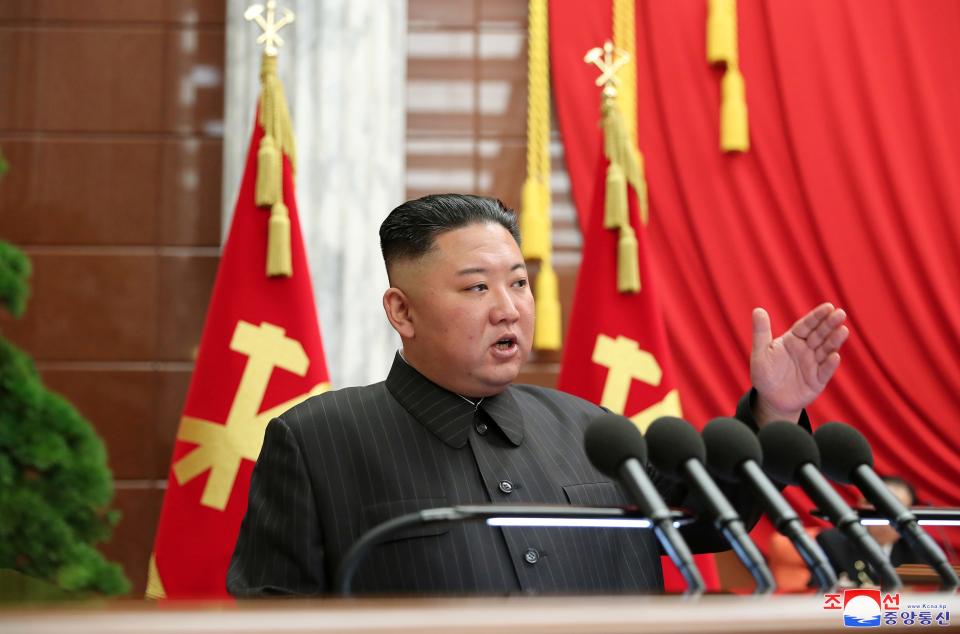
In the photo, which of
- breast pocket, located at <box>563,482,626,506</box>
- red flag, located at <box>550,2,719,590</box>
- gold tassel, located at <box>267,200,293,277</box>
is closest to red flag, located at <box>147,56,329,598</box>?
gold tassel, located at <box>267,200,293,277</box>

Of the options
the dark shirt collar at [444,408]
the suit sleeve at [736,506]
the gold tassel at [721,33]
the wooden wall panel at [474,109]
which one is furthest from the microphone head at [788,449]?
the gold tassel at [721,33]

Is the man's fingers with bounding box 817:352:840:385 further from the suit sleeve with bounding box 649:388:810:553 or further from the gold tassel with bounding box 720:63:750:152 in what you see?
the gold tassel with bounding box 720:63:750:152

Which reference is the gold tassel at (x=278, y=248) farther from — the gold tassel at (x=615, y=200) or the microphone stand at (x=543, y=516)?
the microphone stand at (x=543, y=516)

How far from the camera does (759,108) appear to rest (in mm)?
3842

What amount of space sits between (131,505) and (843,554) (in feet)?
7.93

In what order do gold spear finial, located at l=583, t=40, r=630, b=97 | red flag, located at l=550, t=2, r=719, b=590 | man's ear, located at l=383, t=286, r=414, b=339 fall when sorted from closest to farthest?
man's ear, located at l=383, t=286, r=414, b=339, red flag, located at l=550, t=2, r=719, b=590, gold spear finial, located at l=583, t=40, r=630, b=97

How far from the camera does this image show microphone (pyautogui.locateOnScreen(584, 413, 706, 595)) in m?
1.03

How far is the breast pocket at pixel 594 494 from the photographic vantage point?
1.72m

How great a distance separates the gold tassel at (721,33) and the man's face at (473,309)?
7.37 feet

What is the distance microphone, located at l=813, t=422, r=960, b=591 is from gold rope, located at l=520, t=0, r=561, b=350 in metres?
2.44

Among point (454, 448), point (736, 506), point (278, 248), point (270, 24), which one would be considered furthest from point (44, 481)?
point (736, 506)

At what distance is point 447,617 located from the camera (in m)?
0.76

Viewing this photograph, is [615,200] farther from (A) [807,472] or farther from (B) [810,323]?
(A) [807,472]

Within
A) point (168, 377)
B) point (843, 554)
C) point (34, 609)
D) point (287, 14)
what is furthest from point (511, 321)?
point (168, 377)
